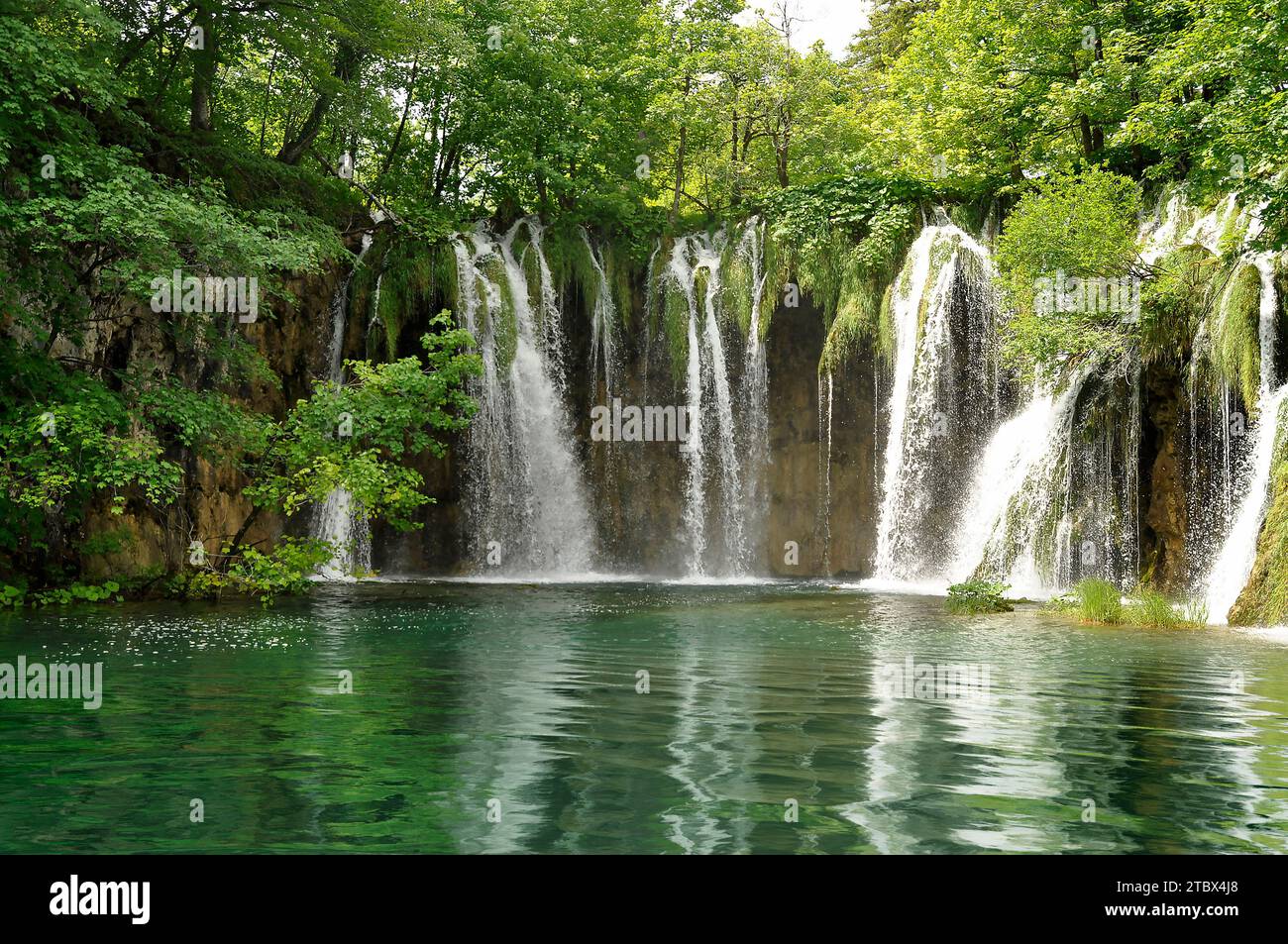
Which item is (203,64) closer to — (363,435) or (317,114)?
(317,114)

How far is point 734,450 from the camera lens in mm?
28547

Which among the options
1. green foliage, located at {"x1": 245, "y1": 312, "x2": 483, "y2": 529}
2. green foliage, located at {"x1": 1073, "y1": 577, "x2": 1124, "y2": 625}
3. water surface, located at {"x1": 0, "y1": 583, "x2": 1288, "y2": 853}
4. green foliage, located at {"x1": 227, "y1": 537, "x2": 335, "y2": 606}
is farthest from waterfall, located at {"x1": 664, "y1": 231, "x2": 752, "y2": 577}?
water surface, located at {"x1": 0, "y1": 583, "x2": 1288, "y2": 853}

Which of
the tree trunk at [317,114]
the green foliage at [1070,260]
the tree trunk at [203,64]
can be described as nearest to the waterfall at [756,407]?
the green foliage at [1070,260]

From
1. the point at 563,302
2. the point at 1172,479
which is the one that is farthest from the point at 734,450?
the point at 1172,479

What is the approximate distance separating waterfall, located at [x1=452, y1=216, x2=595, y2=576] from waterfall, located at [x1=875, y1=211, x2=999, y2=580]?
25.8 feet

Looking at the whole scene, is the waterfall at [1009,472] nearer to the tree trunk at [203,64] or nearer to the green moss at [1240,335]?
the green moss at [1240,335]

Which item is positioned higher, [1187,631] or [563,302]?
[563,302]

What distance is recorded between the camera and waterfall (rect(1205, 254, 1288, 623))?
16688mm

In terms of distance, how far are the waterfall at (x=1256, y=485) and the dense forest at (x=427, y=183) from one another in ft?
1.57

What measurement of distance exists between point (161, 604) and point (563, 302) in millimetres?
14103

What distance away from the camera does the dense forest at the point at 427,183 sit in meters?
16.6
